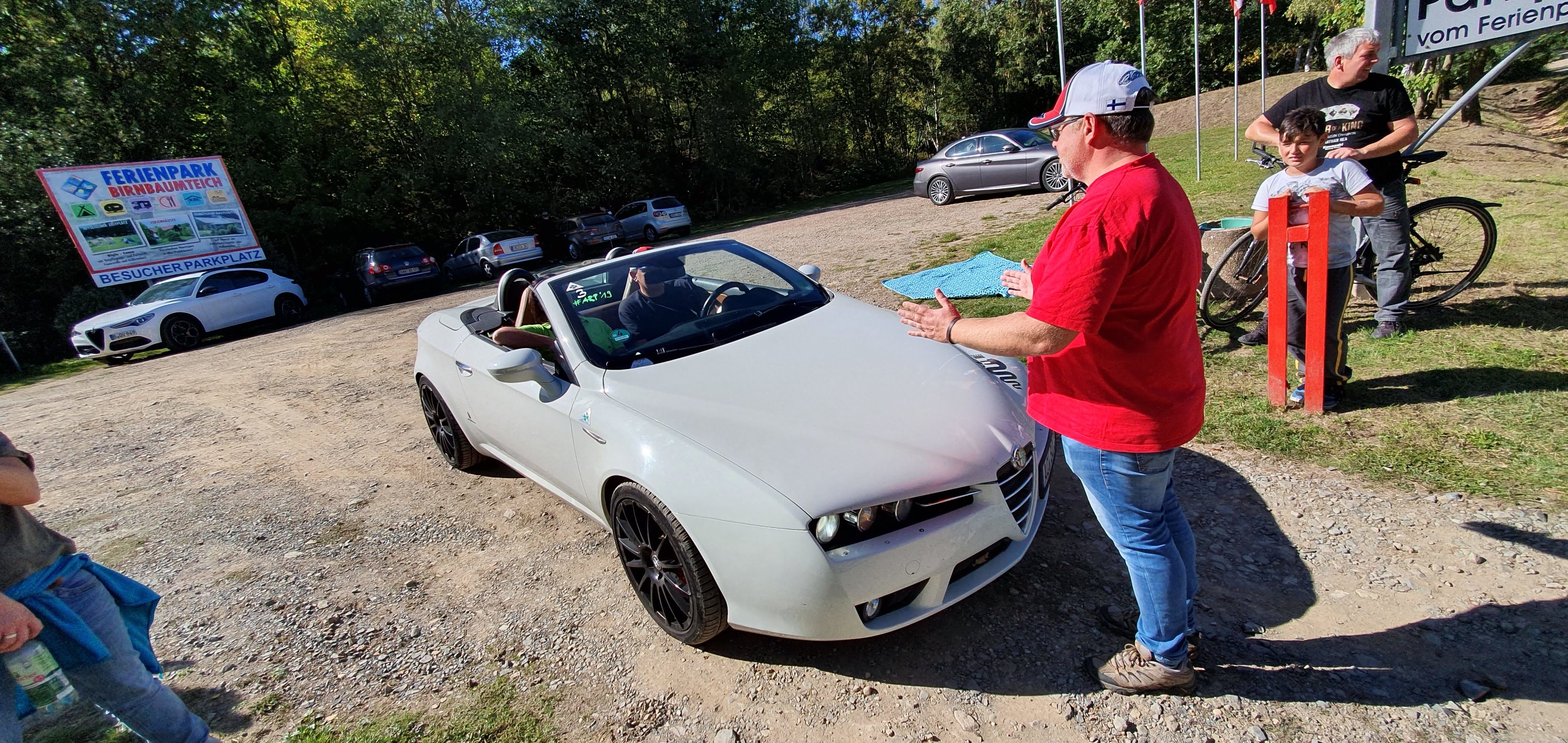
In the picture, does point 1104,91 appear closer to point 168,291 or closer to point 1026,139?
point 1026,139

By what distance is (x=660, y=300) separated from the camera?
3.52m

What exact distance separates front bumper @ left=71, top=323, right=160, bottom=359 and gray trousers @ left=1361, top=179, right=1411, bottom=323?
54.1 feet

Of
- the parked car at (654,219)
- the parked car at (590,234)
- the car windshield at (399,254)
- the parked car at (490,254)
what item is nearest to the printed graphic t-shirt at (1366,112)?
the car windshield at (399,254)

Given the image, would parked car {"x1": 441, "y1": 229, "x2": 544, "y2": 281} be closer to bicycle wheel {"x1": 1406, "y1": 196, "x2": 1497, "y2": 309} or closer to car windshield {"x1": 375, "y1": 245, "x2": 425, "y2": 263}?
car windshield {"x1": 375, "y1": 245, "x2": 425, "y2": 263}

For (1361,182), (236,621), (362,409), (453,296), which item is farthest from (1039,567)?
(453,296)

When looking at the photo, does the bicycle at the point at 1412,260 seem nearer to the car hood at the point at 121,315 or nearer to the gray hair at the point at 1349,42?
the gray hair at the point at 1349,42

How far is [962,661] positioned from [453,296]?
49.4ft

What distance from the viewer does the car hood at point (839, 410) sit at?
88.7 inches

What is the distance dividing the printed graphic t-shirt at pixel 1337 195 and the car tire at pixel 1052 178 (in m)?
10.2

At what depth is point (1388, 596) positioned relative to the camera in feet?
7.89

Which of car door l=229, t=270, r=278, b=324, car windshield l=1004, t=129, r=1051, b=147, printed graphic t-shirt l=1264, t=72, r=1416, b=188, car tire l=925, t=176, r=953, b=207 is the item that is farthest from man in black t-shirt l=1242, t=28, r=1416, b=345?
car door l=229, t=270, r=278, b=324

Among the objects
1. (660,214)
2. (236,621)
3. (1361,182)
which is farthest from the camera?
(660,214)

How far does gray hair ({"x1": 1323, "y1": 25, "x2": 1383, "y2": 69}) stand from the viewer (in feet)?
12.5

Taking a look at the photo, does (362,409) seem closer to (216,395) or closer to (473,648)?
(216,395)
